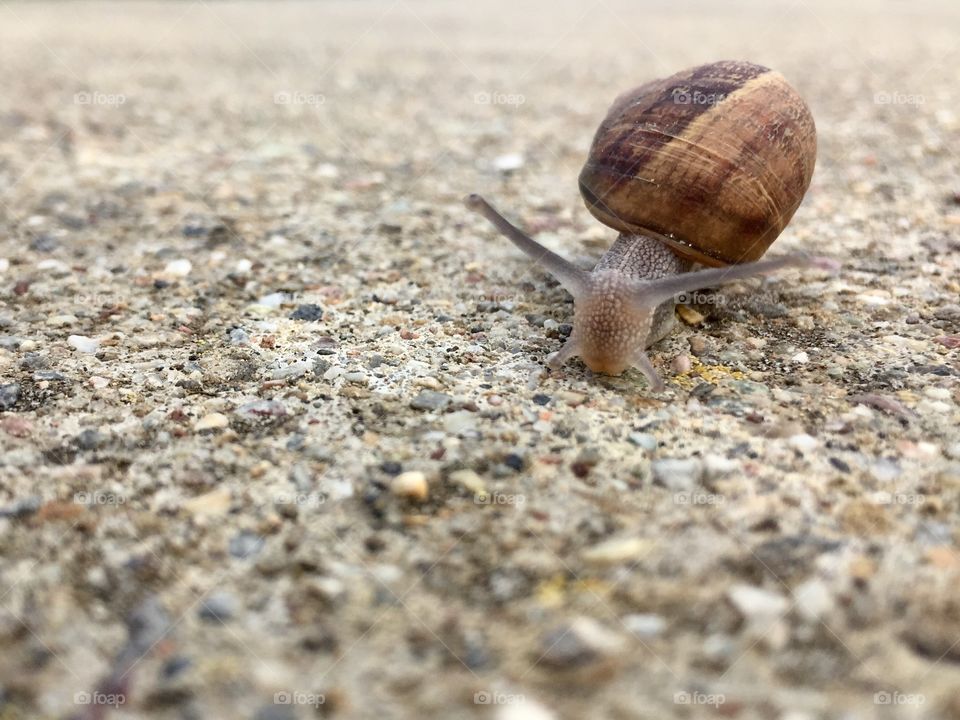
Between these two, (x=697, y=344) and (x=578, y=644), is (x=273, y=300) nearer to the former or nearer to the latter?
(x=697, y=344)

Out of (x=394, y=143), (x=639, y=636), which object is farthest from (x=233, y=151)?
(x=639, y=636)

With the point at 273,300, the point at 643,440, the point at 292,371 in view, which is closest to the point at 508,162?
the point at 273,300

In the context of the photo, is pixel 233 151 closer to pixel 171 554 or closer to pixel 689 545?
pixel 171 554

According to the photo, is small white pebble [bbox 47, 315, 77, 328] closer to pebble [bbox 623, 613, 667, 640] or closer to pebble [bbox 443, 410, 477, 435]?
pebble [bbox 443, 410, 477, 435]

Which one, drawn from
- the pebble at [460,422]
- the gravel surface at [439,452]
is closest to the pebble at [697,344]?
the gravel surface at [439,452]

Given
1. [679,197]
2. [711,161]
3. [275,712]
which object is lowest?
[275,712]

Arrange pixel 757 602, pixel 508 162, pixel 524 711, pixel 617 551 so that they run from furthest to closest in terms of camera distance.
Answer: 1. pixel 508 162
2. pixel 617 551
3. pixel 757 602
4. pixel 524 711
